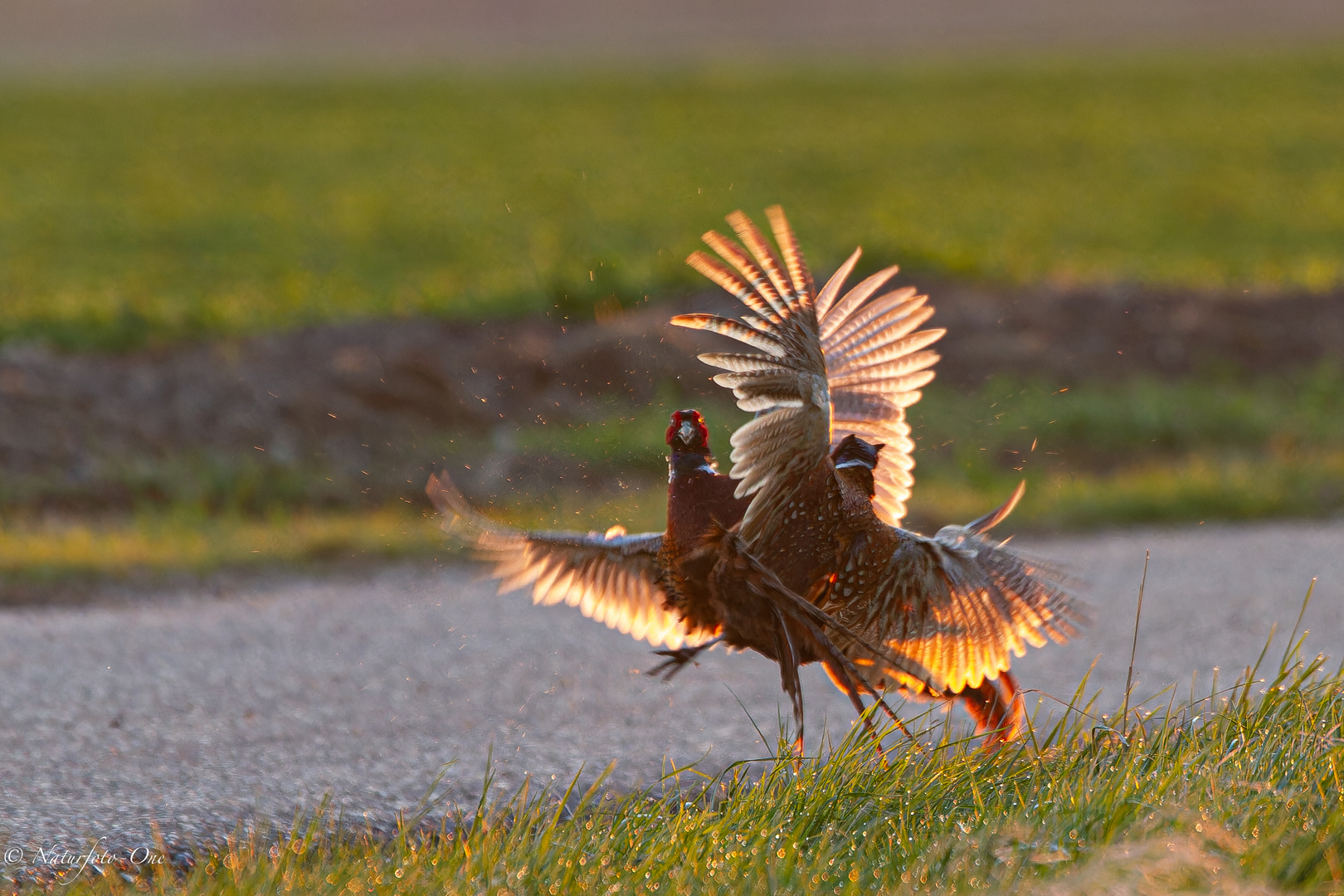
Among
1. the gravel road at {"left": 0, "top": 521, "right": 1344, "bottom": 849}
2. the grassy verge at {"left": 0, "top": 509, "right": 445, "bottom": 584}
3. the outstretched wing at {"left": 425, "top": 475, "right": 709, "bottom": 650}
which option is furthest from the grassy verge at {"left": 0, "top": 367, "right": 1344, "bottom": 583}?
the outstretched wing at {"left": 425, "top": 475, "right": 709, "bottom": 650}

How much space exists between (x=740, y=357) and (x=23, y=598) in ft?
14.2

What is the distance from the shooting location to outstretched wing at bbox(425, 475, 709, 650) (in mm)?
3982

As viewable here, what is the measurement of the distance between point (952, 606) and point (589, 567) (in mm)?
1042

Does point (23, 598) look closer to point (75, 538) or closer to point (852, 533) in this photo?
point (75, 538)

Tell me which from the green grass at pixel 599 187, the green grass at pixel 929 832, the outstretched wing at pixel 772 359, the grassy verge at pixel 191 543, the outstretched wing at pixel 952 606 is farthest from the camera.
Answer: the green grass at pixel 599 187

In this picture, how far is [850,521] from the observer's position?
3451mm

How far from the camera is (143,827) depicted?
3.54 metres

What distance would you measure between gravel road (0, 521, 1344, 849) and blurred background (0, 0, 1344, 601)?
86 centimetres

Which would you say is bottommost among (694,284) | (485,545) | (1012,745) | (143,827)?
(143,827)

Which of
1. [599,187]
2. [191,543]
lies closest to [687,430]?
[191,543]

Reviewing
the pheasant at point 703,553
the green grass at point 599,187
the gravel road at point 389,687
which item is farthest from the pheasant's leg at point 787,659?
the green grass at point 599,187

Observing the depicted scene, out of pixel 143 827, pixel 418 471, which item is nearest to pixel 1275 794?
pixel 143 827

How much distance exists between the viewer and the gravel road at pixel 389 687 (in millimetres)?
3949

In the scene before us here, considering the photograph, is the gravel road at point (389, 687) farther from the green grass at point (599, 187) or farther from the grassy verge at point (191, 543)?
the green grass at point (599, 187)
